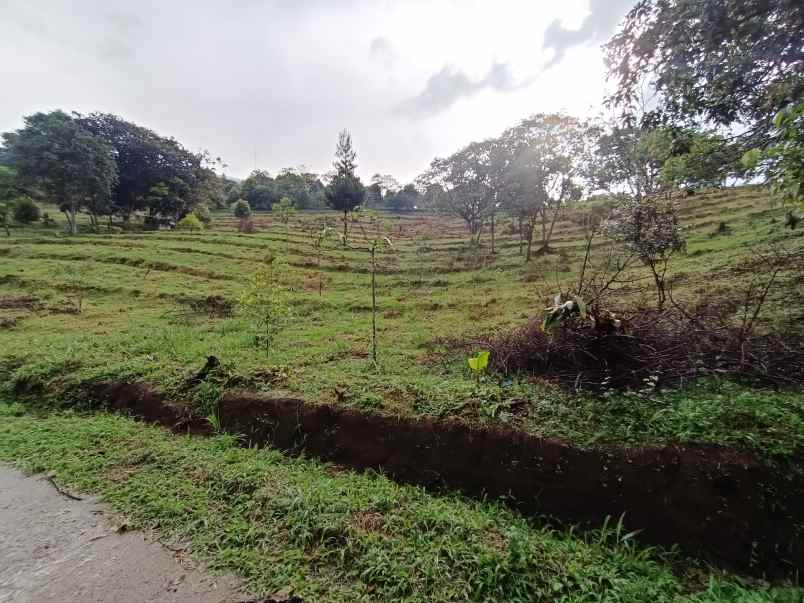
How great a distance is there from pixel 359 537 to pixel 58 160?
3218cm

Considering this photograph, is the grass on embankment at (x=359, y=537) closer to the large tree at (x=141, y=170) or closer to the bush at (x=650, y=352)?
the bush at (x=650, y=352)

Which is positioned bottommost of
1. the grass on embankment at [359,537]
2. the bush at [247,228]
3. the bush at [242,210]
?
the grass on embankment at [359,537]

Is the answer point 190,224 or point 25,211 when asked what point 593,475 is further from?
point 25,211

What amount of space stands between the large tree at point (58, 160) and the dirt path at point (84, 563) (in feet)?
93.6

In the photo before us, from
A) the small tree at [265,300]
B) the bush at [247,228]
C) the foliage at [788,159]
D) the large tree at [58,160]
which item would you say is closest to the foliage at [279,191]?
the bush at [247,228]

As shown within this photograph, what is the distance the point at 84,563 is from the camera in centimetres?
295

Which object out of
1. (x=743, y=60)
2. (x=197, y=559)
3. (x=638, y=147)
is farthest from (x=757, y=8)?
(x=197, y=559)

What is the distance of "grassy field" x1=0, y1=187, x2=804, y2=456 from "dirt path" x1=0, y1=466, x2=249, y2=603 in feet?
6.19

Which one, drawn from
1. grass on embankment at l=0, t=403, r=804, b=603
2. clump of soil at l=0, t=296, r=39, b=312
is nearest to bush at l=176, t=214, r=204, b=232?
clump of soil at l=0, t=296, r=39, b=312

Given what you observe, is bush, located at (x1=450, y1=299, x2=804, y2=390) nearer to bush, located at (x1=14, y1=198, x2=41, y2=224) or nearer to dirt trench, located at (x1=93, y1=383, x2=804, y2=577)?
dirt trench, located at (x1=93, y1=383, x2=804, y2=577)

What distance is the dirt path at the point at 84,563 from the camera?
2.66 m

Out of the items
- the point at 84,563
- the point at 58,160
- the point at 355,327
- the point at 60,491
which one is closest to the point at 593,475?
the point at 84,563

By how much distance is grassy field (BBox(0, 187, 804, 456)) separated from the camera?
3.33m

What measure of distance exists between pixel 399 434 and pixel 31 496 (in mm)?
3998
